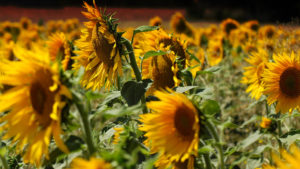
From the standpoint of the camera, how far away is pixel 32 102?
83cm

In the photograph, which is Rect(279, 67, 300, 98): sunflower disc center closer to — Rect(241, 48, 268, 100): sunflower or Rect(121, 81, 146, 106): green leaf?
Rect(241, 48, 268, 100): sunflower

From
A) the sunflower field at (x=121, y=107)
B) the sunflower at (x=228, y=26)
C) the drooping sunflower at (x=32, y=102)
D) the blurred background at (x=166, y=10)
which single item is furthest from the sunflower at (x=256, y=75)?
the blurred background at (x=166, y=10)

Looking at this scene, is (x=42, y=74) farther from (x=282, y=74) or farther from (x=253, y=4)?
(x=253, y=4)

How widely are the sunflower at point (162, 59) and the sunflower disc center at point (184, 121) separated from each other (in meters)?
0.37

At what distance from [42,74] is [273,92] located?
99 cm

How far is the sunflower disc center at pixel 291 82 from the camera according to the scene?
1.43m

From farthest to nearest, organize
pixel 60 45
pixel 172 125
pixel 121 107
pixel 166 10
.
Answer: pixel 166 10, pixel 60 45, pixel 172 125, pixel 121 107

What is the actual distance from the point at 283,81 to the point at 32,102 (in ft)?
3.32

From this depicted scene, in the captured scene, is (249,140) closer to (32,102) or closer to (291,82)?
(291,82)

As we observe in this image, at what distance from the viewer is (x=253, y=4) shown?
712 inches

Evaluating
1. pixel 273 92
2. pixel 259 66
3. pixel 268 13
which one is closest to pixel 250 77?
pixel 259 66

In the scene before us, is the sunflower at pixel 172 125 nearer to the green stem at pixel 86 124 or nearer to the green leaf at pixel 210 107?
the green leaf at pixel 210 107

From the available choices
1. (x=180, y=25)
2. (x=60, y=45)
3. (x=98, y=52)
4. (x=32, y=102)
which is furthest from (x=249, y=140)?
(x=180, y=25)

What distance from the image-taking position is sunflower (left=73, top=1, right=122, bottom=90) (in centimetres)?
126
